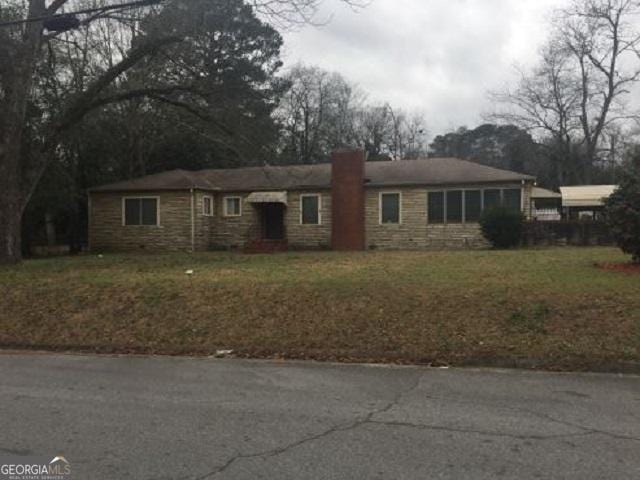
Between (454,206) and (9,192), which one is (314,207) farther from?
(9,192)

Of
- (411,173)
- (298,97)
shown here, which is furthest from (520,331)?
(298,97)

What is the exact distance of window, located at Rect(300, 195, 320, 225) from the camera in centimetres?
2923

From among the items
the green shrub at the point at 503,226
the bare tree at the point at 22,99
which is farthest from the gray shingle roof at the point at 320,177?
the bare tree at the point at 22,99

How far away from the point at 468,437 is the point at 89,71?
92.0 ft

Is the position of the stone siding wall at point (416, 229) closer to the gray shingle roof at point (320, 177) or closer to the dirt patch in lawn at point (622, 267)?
the gray shingle roof at point (320, 177)

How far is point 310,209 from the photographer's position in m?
29.4

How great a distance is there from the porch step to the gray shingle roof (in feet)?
9.64

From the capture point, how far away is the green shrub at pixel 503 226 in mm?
24906

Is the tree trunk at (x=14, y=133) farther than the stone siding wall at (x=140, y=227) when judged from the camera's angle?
No

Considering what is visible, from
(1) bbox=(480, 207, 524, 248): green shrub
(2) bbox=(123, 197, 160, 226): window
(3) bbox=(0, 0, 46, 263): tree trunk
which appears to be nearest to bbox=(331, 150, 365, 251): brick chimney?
(1) bbox=(480, 207, 524, 248): green shrub

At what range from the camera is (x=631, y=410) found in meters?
6.04

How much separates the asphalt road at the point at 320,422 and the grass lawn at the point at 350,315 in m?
0.81

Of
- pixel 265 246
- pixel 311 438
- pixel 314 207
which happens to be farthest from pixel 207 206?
pixel 311 438

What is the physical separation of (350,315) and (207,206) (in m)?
21.1
